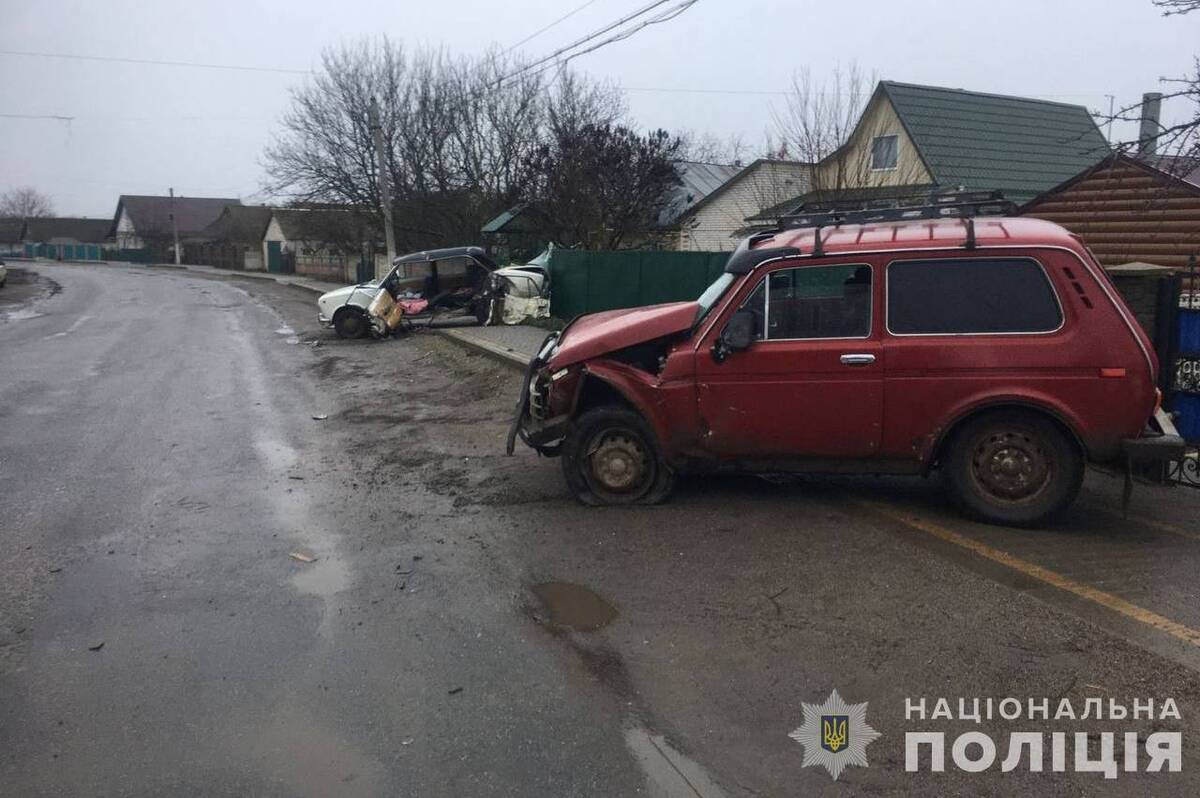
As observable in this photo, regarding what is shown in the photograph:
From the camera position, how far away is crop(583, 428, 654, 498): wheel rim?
661 cm

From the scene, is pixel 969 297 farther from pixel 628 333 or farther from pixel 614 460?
pixel 614 460

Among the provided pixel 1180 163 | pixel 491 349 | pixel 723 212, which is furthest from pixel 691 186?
pixel 1180 163

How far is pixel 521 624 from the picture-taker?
4.81 meters

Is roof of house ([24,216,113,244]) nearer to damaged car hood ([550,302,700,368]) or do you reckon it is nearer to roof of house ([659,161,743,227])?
roof of house ([659,161,743,227])

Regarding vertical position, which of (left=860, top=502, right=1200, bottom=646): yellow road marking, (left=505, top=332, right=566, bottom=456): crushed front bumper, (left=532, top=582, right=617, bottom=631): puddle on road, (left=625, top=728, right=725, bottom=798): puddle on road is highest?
(left=505, top=332, right=566, bottom=456): crushed front bumper

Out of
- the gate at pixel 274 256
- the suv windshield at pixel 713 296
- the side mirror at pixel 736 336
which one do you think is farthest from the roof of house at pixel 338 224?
the side mirror at pixel 736 336

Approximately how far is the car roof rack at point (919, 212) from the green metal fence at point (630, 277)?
8.62 meters

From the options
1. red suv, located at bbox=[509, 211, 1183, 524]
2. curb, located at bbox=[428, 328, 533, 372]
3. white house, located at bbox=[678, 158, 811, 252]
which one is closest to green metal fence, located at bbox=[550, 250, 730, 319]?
curb, located at bbox=[428, 328, 533, 372]

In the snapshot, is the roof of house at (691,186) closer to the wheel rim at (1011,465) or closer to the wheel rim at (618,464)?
the wheel rim at (618,464)

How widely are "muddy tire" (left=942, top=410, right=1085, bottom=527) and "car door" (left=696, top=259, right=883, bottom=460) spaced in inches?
23.2

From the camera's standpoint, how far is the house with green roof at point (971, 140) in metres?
21.0

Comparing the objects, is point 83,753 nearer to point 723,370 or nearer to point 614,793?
point 614,793

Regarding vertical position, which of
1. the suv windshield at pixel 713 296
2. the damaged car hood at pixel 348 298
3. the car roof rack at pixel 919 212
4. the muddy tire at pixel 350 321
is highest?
the car roof rack at pixel 919 212

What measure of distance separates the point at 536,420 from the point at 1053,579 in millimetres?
3578
